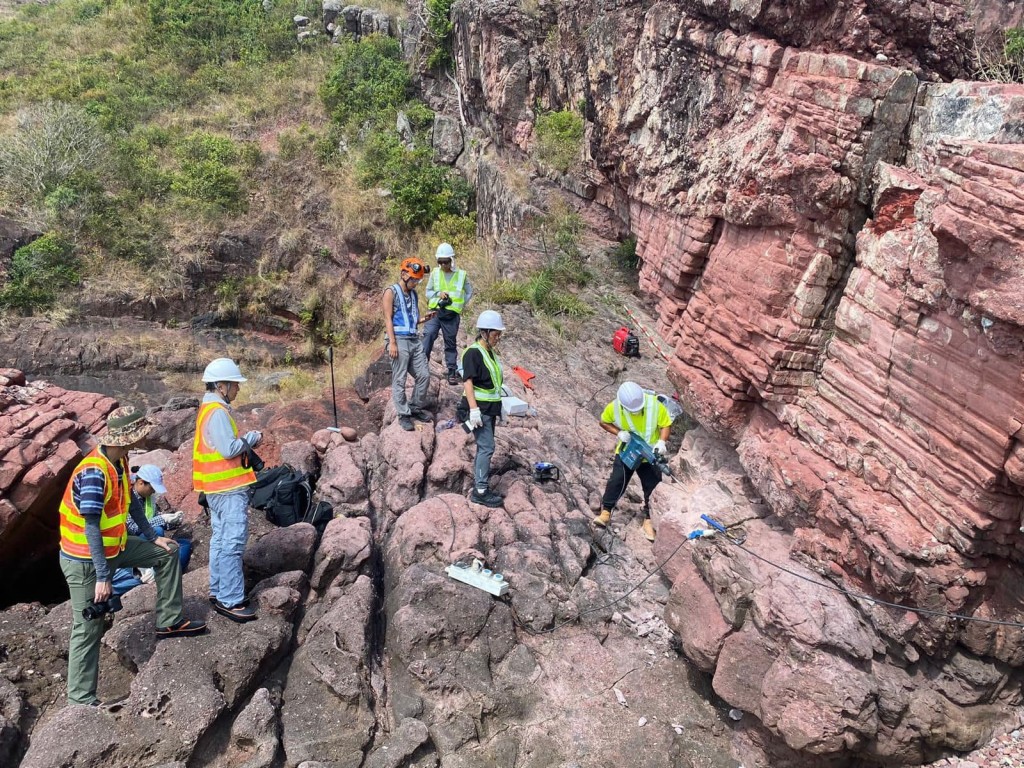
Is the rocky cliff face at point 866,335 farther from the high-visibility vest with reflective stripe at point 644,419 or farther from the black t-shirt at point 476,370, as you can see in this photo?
the black t-shirt at point 476,370

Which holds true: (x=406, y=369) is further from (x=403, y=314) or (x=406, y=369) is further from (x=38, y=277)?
(x=38, y=277)

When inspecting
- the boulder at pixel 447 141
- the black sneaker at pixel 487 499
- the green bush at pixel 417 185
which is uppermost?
the black sneaker at pixel 487 499

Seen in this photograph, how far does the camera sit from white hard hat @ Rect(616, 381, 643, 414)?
230 inches

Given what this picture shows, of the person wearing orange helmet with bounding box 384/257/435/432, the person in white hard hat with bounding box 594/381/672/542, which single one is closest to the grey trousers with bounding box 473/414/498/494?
the person in white hard hat with bounding box 594/381/672/542

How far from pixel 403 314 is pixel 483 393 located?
1.64 metres

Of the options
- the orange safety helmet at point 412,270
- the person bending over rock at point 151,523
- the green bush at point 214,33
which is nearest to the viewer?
the person bending over rock at point 151,523

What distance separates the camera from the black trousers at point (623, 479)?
6238 mm

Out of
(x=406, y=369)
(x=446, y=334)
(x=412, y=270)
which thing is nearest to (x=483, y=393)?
(x=406, y=369)

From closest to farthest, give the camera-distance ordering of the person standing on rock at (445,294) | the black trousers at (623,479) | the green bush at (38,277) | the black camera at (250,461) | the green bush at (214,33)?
the black camera at (250,461) < the black trousers at (623,479) < the person standing on rock at (445,294) < the green bush at (38,277) < the green bush at (214,33)

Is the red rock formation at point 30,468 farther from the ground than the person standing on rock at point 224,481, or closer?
closer

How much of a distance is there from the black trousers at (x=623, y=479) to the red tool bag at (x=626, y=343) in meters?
3.48

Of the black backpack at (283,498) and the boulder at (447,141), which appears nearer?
the black backpack at (283,498)

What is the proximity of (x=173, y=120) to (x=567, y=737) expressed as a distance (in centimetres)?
2093

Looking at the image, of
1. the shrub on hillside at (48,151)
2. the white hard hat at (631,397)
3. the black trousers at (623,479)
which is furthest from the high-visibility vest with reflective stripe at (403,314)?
the shrub on hillside at (48,151)
